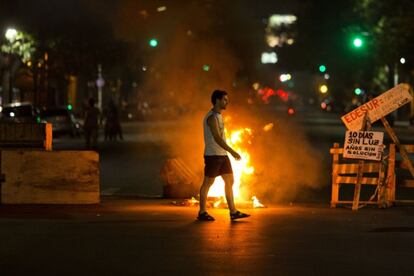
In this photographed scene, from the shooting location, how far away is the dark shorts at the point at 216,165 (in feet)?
41.2

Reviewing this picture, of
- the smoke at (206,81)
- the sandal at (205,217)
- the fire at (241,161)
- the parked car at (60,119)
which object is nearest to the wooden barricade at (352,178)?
the fire at (241,161)

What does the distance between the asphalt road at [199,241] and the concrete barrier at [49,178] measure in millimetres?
432

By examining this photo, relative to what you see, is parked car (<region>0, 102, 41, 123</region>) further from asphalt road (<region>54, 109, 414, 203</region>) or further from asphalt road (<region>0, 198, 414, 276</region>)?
asphalt road (<region>0, 198, 414, 276</region>)

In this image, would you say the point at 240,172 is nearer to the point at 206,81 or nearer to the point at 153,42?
the point at 206,81

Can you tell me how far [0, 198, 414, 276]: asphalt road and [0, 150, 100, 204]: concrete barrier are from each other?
432 mm

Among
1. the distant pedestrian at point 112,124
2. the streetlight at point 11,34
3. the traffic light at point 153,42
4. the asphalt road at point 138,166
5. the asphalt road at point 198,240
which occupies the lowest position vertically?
the asphalt road at point 198,240

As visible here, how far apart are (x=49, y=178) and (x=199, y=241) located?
451 cm

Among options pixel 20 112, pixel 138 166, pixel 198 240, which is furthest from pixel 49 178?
pixel 20 112

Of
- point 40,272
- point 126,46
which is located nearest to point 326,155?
point 40,272

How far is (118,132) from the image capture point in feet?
129

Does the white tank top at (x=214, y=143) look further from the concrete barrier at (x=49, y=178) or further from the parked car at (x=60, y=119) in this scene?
the parked car at (x=60, y=119)

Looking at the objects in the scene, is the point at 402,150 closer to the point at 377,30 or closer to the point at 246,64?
the point at 246,64

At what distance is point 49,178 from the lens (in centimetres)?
1437

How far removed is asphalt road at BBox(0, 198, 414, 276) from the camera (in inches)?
347
